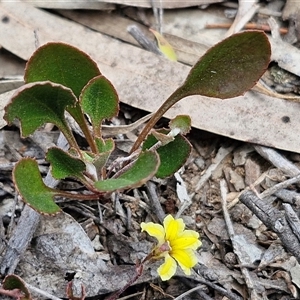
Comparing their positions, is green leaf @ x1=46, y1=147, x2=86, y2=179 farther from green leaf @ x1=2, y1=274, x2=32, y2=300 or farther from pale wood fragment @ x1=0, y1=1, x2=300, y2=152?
pale wood fragment @ x1=0, y1=1, x2=300, y2=152

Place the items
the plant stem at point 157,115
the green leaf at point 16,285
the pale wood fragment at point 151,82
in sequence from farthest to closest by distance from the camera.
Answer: the pale wood fragment at point 151,82
the plant stem at point 157,115
the green leaf at point 16,285

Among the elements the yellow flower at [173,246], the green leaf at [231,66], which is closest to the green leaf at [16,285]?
the yellow flower at [173,246]

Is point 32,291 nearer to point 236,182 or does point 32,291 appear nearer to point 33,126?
point 33,126

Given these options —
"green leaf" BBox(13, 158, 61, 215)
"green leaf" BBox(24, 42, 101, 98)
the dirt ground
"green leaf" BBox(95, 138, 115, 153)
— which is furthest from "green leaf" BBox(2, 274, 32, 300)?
"green leaf" BBox(24, 42, 101, 98)

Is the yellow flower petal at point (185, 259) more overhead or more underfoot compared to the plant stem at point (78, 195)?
more underfoot

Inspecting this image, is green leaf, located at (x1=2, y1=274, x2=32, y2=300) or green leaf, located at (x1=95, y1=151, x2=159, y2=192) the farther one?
green leaf, located at (x1=2, y1=274, x2=32, y2=300)

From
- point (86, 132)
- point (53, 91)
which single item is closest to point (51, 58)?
point (53, 91)

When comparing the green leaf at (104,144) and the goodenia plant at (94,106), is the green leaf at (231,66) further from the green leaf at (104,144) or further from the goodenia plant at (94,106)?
the green leaf at (104,144)
